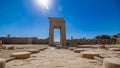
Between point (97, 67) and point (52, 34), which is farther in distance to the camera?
point (52, 34)

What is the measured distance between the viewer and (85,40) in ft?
95.9

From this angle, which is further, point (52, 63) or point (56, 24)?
point (56, 24)

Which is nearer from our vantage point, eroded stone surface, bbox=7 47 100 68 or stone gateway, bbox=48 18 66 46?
eroded stone surface, bbox=7 47 100 68

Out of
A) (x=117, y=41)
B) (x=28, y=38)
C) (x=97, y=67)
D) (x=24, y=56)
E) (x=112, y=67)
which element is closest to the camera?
(x=112, y=67)

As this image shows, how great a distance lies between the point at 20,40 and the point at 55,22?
39.6ft

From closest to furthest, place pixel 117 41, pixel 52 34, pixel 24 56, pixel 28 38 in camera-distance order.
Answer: pixel 24 56 → pixel 52 34 → pixel 28 38 → pixel 117 41

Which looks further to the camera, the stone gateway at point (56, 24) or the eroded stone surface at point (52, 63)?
the stone gateway at point (56, 24)

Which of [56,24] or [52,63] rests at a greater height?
[56,24]

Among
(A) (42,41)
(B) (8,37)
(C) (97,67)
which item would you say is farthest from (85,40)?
(C) (97,67)

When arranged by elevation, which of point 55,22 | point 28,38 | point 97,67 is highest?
point 55,22

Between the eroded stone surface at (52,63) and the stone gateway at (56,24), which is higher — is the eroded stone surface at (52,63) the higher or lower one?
the lower one

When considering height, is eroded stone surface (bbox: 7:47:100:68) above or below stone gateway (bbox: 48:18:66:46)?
below

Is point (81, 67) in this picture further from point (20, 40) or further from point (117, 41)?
point (117, 41)

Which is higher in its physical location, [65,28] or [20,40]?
[65,28]
